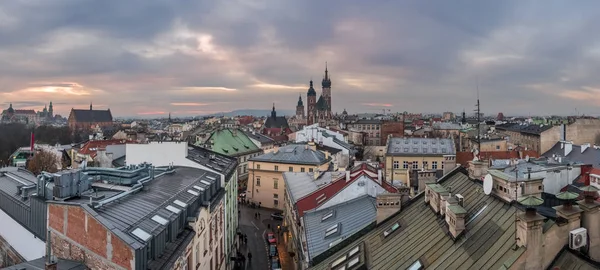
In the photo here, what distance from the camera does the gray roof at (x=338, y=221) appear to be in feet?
74.4

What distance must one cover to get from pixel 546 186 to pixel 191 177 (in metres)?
21.4

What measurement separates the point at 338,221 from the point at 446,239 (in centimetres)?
1144

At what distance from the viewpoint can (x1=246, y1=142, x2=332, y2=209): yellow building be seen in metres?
57.7

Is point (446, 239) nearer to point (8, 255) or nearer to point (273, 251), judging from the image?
point (8, 255)

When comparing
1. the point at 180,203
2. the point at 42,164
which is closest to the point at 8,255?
the point at 180,203

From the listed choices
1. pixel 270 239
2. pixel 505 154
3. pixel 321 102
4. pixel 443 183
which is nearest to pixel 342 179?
pixel 270 239

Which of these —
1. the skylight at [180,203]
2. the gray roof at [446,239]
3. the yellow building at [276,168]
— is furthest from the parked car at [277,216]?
the gray roof at [446,239]

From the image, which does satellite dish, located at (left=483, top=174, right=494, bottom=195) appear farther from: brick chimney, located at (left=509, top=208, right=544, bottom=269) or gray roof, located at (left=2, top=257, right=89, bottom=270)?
gray roof, located at (left=2, top=257, right=89, bottom=270)

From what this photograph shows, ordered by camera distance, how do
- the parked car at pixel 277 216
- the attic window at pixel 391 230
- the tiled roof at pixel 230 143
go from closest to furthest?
the attic window at pixel 391 230, the parked car at pixel 277 216, the tiled roof at pixel 230 143

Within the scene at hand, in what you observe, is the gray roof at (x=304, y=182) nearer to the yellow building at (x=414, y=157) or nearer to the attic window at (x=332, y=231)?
the attic window at (x=332, y=231)

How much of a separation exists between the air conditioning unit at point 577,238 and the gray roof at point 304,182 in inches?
1046

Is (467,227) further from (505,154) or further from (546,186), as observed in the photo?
(505,154)

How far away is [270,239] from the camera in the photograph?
4219cm

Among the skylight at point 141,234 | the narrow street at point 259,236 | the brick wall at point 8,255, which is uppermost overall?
the skylight at point 141,234
